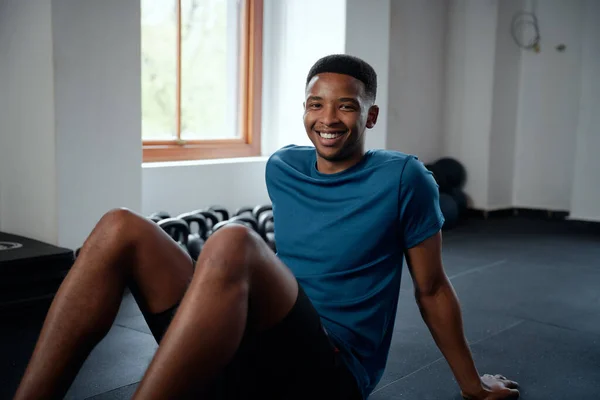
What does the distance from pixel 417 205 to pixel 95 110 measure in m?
1.85

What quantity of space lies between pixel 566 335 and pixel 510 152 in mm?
3084

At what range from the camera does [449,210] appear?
4477mm

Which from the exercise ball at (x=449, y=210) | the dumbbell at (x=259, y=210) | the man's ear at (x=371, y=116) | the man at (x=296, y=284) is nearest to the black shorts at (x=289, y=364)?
the man at (x=296, y=284)

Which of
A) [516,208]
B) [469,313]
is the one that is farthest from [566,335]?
[516,208]

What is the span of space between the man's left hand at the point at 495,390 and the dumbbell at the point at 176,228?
5.15ft

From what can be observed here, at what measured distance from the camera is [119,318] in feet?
8.03

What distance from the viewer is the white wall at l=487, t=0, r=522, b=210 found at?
5016 millimetres

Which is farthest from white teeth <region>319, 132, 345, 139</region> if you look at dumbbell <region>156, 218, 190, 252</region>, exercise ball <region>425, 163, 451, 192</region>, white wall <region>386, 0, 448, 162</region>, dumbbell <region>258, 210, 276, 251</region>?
exercise ball <region>425, 163, 451, 192</region>

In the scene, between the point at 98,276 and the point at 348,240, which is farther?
the point at 348,240

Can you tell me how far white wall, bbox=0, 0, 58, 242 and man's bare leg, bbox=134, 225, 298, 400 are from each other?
1.83 m

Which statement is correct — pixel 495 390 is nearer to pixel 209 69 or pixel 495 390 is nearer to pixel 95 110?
pixel 95 110

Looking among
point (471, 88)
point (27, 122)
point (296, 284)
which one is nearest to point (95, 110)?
point (27, 122)

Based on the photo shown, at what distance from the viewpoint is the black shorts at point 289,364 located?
1.16 metres

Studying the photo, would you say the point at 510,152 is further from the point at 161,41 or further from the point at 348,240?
the point at 348,240
